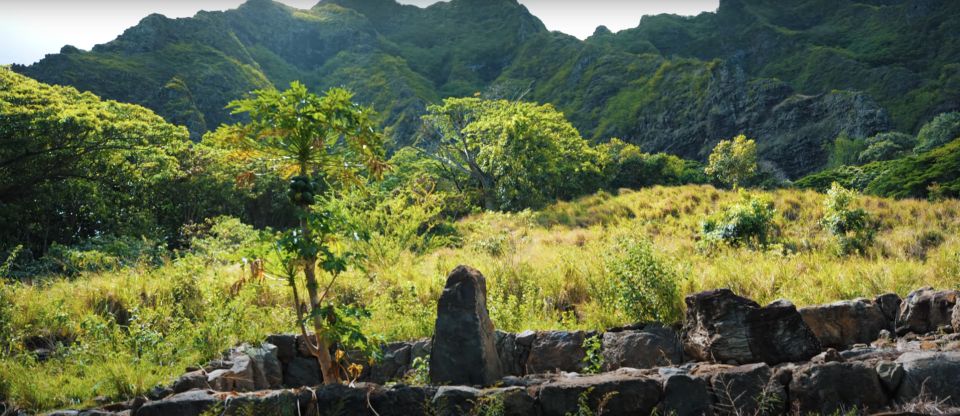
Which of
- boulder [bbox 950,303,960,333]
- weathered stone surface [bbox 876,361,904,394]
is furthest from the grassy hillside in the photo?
weathered stone surface [bbox 876,361,904,394]

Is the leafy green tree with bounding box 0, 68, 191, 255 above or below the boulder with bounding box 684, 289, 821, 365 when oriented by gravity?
above

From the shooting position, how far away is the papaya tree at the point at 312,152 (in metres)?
4.50

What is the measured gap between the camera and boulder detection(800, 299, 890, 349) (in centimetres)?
584

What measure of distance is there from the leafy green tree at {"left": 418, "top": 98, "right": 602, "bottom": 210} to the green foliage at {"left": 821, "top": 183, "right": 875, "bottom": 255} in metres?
12.5

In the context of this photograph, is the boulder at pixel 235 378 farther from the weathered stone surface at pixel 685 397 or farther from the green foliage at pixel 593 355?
the weathered stone surface at pixel 685 397

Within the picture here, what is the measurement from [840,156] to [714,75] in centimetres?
Result: 1855

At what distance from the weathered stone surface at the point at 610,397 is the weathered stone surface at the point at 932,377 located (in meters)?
1.83

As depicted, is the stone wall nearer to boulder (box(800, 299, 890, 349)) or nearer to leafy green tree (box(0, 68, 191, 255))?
boulder (box(800, 299, 890, 349))

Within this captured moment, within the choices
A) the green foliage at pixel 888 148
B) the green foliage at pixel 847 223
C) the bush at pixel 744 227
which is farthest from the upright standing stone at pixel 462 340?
the green foliage at pixel 888 148

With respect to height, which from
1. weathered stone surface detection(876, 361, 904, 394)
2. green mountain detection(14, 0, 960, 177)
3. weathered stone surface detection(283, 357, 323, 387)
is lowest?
weathered stone surface detection(283, 357, 323, 387)

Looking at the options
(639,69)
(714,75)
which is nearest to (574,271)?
(714,75)

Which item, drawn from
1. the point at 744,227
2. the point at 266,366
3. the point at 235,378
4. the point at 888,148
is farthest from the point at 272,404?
the point at 888,148

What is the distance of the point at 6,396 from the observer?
18.3 ft

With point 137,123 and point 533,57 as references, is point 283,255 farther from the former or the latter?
point 533,57
